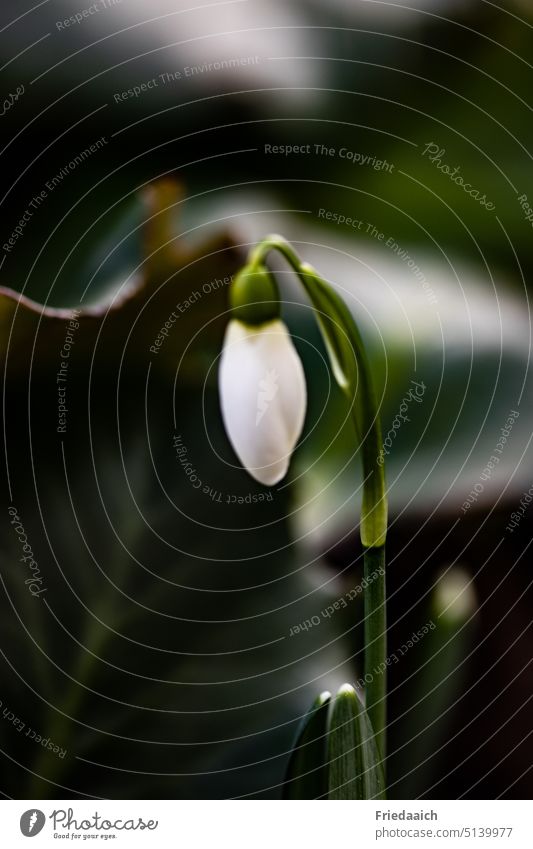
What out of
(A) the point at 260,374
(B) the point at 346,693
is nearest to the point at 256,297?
(A) the point at 260,374

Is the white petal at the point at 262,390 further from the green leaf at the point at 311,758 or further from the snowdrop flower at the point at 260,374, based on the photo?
the green leaf at the point at 311,758

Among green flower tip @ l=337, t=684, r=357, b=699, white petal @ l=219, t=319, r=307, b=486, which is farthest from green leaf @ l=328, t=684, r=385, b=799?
white petal @ l=219, t=319, r=307, b=486

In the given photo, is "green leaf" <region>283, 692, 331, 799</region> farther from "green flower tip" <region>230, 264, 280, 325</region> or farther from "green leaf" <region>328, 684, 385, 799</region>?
"green flower tip" <region>230, 264, 280, 325</region>

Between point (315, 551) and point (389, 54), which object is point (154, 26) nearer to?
point (389, 54)

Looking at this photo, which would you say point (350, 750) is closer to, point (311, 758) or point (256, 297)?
point (311, 758)

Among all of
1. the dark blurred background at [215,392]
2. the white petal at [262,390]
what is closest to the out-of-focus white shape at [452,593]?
the dark blurred background at [215,392]
